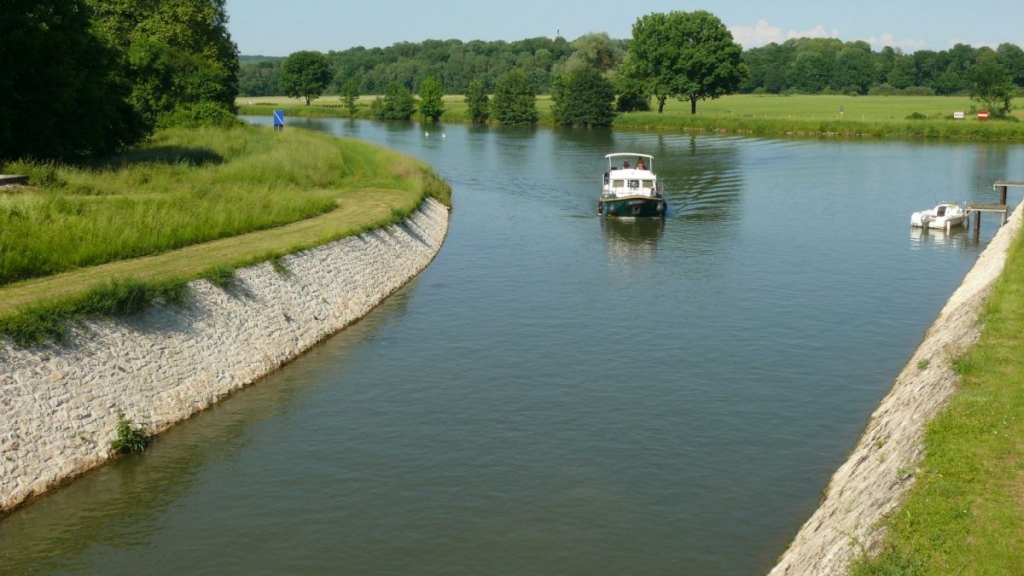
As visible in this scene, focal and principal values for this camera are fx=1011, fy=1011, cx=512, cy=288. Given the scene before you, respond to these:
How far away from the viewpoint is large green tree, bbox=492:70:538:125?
14400cm

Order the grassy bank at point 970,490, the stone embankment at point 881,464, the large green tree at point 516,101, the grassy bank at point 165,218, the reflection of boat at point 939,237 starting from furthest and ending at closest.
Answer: the large green tree at point 516,101, the reflection of boat at point 939,237, the grassy bank at point 165,218, the stone embankment at point 881,464, the grassy bank at point 970,490

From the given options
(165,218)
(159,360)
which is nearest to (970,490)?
(159,360)

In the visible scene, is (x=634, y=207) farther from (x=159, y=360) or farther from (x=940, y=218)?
(x=159, y=360)

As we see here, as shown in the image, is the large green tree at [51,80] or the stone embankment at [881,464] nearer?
the stone embankment at [881,464]

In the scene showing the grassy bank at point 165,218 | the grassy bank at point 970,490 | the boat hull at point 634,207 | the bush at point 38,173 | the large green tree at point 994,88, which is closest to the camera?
the grassy bank at point 970,490

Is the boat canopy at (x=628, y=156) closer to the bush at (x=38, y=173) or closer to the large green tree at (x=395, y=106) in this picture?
the bush at (x=38, y=173)

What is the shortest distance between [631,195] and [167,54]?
127 feet

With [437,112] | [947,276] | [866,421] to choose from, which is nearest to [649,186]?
[947,276]

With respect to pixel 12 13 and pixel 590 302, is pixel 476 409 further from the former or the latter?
pixel 12 13

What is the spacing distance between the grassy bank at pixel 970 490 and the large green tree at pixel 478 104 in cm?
13473

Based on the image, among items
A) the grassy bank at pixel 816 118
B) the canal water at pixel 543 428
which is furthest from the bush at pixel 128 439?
the grassy bank at pixel 816 118

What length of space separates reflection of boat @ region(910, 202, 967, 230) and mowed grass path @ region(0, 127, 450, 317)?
2528 centimetres

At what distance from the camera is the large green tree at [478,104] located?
150750 mm

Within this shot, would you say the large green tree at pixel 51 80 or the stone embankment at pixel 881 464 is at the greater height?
the large green tree at pixel 51 80
